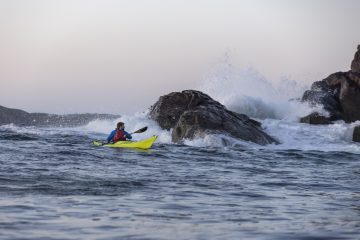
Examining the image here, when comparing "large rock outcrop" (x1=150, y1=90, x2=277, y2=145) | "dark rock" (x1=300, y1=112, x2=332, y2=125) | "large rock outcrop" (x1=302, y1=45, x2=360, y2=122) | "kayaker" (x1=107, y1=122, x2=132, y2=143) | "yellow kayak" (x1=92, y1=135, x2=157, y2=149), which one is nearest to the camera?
"yellow kayak" (x1=92, y1=135, x2=157, y2=149)

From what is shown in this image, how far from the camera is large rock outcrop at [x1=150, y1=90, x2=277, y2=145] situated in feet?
75.2

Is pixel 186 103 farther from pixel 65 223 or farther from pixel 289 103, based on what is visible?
pixel 65 223

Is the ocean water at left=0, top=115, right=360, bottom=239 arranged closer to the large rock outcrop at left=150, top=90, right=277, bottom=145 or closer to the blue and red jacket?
the blue and red jacket

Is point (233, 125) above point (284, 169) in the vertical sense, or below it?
above

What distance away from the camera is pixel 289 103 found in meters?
39.4

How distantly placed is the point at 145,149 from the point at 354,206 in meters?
11.9

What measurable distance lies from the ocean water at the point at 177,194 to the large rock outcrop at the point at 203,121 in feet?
10.6

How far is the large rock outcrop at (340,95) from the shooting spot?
118 feet

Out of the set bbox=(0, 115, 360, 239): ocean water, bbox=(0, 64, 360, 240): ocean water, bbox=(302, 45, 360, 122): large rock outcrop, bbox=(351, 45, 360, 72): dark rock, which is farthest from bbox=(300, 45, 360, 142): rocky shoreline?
bbox=(0, 115, 360, 239): ocean water

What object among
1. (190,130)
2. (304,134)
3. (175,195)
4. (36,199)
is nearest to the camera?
(36,199)

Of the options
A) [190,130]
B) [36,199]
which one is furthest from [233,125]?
[36,199]

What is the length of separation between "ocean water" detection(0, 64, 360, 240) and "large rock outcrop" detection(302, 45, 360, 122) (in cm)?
1675

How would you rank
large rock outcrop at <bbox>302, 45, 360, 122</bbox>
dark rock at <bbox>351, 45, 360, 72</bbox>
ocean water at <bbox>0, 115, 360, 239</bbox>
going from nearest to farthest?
1. ocean water at <bbox>0, 115, 360, 239</bbox>
2. large rock outcrop at <bbox>302, 45, 360, 122</bbox>
3. dark rock at <bbox>351, 45, 360, 72</bbox>

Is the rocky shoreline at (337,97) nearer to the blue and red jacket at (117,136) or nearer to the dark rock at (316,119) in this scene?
the dark rock at (316,119)
